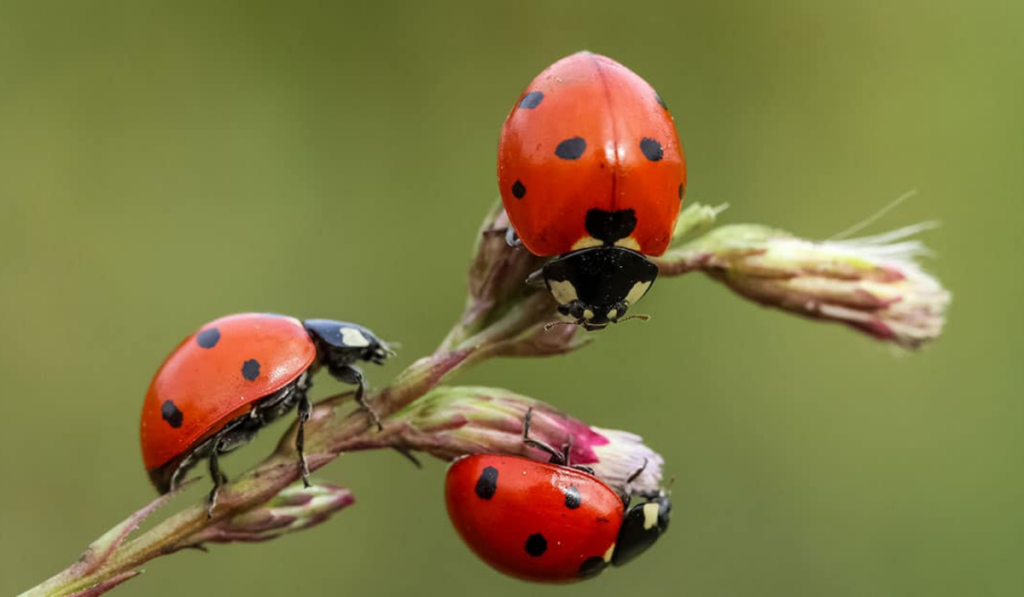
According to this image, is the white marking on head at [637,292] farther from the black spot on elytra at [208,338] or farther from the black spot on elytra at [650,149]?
the black spot on elytra at [208,338]

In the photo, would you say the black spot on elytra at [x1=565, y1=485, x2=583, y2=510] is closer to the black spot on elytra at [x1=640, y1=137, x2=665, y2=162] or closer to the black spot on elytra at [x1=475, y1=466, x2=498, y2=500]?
the black spot on elytra at [x1=475, y1=466, x2=498, y2=500]

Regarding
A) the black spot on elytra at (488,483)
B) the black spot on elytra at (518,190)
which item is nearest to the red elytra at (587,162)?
the black spot on elytra at (518,190)

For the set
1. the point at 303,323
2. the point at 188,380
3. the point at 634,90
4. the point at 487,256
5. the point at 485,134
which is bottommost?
the point at 188,380

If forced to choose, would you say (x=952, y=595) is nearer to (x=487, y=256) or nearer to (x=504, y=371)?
(x=504, y=371)

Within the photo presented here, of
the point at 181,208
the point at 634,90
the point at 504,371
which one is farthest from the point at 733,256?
the point at 181,208

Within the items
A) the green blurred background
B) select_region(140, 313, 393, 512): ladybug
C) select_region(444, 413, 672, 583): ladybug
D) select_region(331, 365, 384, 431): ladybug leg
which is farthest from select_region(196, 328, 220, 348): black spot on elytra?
the green blurred background

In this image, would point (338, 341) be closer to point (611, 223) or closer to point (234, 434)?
point (234, 434)
